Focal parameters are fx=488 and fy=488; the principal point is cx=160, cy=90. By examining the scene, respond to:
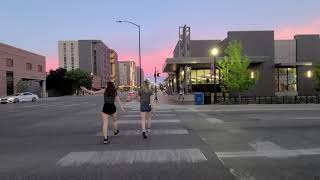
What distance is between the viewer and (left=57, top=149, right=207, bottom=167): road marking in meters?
10.0

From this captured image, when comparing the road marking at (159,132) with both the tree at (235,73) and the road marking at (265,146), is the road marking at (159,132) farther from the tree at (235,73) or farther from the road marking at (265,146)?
the tree at (235,73)

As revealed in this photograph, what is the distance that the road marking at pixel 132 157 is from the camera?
32.8ft

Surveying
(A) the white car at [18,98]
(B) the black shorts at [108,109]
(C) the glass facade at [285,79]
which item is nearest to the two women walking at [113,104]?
(B) the black shorts at [108,109]

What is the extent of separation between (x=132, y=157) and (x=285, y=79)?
56.4m

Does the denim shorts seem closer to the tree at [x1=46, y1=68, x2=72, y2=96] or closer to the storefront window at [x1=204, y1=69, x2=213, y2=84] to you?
the storefront window at [x1=204, y1=69, x2=213, y2=84]

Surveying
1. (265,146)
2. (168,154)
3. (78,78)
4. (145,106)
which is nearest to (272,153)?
(265,146)

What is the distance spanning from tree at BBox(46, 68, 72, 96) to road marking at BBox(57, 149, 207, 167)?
122 m

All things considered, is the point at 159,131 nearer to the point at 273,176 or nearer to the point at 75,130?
the point at 75,130

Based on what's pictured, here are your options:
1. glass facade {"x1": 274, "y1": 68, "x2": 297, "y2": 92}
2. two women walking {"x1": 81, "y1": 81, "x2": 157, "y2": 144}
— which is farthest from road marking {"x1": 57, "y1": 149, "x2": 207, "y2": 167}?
glass facade {"x1": 274, "y1": 68, "x2": 297, "y2": 92}

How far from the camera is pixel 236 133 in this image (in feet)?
50.2

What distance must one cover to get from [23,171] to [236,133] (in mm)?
7917

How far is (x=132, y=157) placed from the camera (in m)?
10.6

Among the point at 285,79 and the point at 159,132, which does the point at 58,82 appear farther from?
the point at 159,132

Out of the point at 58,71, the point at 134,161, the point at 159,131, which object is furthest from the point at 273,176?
the point at 58,71
